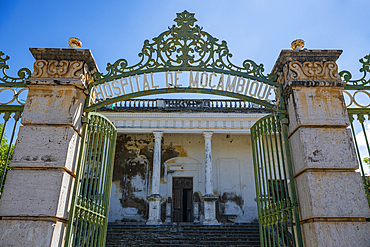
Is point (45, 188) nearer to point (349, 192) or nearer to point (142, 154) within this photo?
point (349, 192)

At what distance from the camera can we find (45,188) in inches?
130

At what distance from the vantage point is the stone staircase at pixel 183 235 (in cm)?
881

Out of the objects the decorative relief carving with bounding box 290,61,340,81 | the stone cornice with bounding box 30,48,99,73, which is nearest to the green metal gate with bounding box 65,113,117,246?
the stone cornice with bounding box 30,48,99,73

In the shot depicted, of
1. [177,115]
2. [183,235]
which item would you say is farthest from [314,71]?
[177,115]

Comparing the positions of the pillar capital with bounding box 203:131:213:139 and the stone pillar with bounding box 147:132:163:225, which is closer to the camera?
the stone pillar with bounding box 147:132:163:225

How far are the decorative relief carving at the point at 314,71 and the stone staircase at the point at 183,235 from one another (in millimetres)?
6118

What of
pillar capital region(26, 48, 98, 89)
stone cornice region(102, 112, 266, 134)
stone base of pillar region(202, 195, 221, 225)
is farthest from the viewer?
stone cornice region(102, 112, 266, 134)

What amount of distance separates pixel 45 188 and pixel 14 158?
1.69ft

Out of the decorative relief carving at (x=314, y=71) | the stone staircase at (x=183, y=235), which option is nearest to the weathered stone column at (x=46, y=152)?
the decorative relief carving at (x=314, y=71)

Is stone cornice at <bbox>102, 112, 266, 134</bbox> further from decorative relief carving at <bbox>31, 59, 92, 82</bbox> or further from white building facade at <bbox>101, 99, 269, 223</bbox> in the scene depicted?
decorative relief carving at <bbox>31, 59, 92, 82</bbox>

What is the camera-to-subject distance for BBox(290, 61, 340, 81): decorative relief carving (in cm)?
386

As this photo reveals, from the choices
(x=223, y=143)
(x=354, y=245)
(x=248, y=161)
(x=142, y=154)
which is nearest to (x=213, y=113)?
(x=223, y=143)

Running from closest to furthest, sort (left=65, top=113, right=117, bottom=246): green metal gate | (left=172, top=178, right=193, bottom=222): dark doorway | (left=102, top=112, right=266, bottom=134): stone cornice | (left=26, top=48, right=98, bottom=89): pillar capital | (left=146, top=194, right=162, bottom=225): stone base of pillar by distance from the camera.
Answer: (left=65, top=113, right=117, bottom=246): green metal gate, (left=26, top=48, right=98, bottom=89): pillar capital, (left=146, top=194, right=162, bottom=225): stone base of pillar, (left=102, top=112, right=266, bottom=134): stone cornice, (left=172, top=178, right=193, bottom=222): dark doorway

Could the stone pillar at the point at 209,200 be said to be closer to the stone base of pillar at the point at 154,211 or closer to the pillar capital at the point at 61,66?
the stone base of pillar at the point at 154,211
